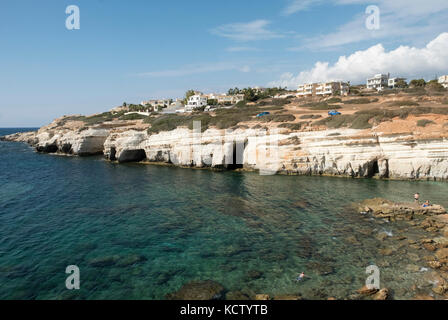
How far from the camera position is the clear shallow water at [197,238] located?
12.4 m

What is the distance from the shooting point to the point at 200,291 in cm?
1182

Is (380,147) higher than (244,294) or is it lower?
higher

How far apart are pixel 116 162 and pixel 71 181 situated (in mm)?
15605

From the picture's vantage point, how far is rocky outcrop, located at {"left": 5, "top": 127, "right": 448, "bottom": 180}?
2997 cm

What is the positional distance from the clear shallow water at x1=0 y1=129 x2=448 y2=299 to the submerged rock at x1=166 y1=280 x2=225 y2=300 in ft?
1.18

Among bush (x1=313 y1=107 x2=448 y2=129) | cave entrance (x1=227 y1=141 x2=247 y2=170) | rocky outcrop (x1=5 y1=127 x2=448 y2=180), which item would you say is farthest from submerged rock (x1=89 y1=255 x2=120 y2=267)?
bush (x1=313 y1=107 x2=448 y2=129)

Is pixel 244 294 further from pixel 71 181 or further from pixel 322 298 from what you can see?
pixel 71 181

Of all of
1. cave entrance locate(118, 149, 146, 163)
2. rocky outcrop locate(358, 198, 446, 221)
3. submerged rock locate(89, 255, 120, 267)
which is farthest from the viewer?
cave entrance locate(118, 149, 146, 163)

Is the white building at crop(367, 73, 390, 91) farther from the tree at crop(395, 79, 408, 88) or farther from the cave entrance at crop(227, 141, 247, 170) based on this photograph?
the cave entrance at crop(227, 141, 247, 170)

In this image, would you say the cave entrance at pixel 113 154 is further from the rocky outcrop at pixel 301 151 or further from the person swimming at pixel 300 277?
the person swimming at pixel 300 277

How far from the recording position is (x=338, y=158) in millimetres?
33094

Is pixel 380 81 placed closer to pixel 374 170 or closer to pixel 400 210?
pixel 374 170
